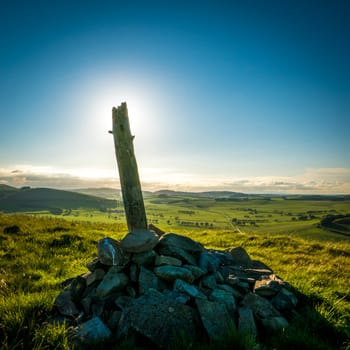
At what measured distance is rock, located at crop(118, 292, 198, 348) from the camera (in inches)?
176

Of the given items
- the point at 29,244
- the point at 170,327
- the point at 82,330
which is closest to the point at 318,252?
the point at 170,327

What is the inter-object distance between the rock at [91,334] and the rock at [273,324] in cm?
325

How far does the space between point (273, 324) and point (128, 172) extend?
6.04 metres

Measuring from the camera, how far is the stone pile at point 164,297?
4.63 metres

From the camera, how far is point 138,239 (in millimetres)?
6684

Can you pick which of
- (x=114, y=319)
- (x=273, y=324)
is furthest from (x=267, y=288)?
(x=114, y=319)

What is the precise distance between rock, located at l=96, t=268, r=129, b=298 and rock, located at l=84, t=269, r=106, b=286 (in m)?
0.22

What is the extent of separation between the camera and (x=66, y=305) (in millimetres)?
5422

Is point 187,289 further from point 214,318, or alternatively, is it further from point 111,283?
point 111,283

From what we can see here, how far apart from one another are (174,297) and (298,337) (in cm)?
251

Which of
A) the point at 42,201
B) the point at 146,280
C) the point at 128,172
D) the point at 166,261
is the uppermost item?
the point at 128,172

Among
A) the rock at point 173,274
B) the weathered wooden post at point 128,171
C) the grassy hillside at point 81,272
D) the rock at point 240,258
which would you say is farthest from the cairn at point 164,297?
the weathered wooden post at point 128,171

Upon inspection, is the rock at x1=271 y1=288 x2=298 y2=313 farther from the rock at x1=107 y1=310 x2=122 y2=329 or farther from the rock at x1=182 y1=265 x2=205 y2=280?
the rock at x1=107 y1=310 x2=122 y2=329

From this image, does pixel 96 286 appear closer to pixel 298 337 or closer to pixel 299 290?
pixel 298 337
